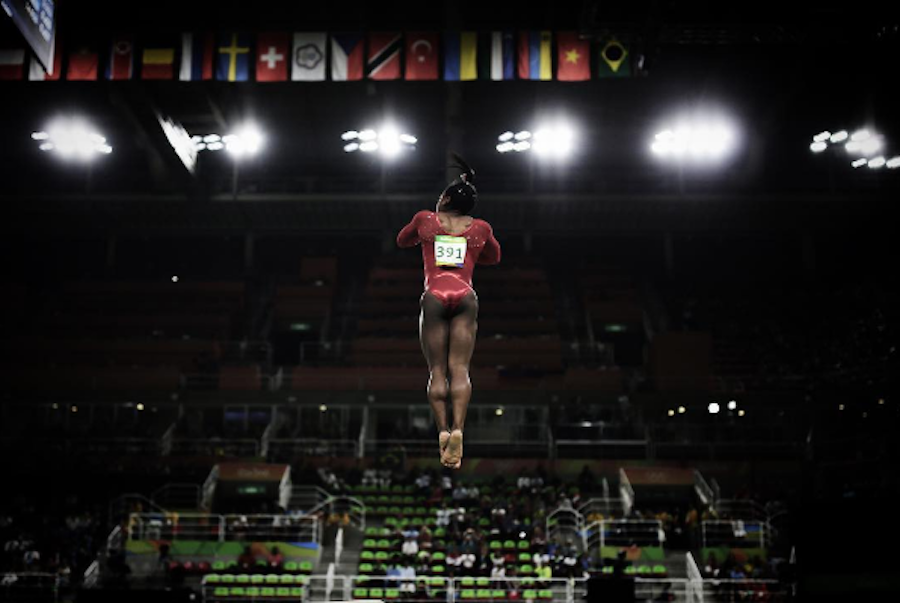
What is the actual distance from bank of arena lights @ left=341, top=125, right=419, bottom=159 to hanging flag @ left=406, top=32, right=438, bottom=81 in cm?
666

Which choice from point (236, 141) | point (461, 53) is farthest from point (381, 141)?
point (461, 53)

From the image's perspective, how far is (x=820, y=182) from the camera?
31.7m

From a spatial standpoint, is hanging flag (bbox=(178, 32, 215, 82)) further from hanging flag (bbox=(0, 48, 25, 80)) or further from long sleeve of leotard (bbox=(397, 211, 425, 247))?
long sleeve of leotard (bbox=(397, 211, 425, 247))

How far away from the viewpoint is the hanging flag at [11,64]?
19.6 metres

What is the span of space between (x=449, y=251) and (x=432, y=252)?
14 cm

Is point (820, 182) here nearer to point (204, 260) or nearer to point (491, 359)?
point (491, 359)

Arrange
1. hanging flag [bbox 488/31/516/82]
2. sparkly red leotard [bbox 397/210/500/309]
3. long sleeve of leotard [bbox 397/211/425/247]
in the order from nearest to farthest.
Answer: sparkly red leotard [bbox 397/210/500/309] → long sleeve of leotard [bbox 397/211/425/247] → hanging flag [bbox 488/31/516/82]

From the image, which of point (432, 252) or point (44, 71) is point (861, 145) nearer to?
point (44, 71)

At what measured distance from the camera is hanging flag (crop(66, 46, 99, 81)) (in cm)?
2138

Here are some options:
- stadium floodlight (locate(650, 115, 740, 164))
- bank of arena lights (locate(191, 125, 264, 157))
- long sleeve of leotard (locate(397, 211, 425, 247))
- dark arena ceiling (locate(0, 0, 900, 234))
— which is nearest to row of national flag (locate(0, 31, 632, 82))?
dark arena ceiling (locate(0, 0, 900, 234))

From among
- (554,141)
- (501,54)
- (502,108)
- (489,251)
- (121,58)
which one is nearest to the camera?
(489,251)

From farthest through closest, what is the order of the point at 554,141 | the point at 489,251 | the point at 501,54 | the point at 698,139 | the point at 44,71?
the point at 554,141 → the point at 698,139 → the point at 501,54 → the point at 44,71 → the point at 489,251

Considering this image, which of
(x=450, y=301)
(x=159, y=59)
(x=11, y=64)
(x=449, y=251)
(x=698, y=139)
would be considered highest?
(x=698, y=139)

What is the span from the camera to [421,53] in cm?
2138
